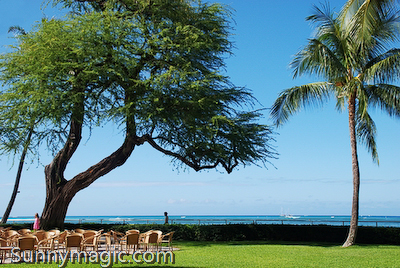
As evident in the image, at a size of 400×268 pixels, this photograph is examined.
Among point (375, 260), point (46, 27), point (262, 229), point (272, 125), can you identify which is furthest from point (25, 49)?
point (375, 260)

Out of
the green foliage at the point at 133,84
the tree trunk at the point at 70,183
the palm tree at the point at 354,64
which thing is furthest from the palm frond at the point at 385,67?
the tree trunk at the point at 70,183

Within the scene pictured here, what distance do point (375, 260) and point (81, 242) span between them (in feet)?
34.3

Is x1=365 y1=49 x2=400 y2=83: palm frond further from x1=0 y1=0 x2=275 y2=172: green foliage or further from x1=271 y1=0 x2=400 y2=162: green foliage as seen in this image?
x1=0 y1=0 x2=275 y2=172: green foliage

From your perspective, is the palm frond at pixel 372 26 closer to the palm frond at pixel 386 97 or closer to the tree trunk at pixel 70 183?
the palm frond at pixel 386 97

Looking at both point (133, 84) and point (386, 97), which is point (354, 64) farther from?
point (133, 84)

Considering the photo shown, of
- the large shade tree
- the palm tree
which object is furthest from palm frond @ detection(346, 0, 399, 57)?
the large shade tree

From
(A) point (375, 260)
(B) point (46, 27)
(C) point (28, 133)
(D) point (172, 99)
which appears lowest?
(A) point (375, 260)

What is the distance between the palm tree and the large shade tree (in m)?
3.91

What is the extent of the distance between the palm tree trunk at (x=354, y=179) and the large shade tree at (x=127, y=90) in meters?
4.40

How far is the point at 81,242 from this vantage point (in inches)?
578

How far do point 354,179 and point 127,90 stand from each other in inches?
486

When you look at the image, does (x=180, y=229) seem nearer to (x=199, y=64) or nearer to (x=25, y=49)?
(x=199, y=64)

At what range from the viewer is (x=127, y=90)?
68.8ft

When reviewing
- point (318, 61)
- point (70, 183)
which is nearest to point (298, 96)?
point (318, 61)
